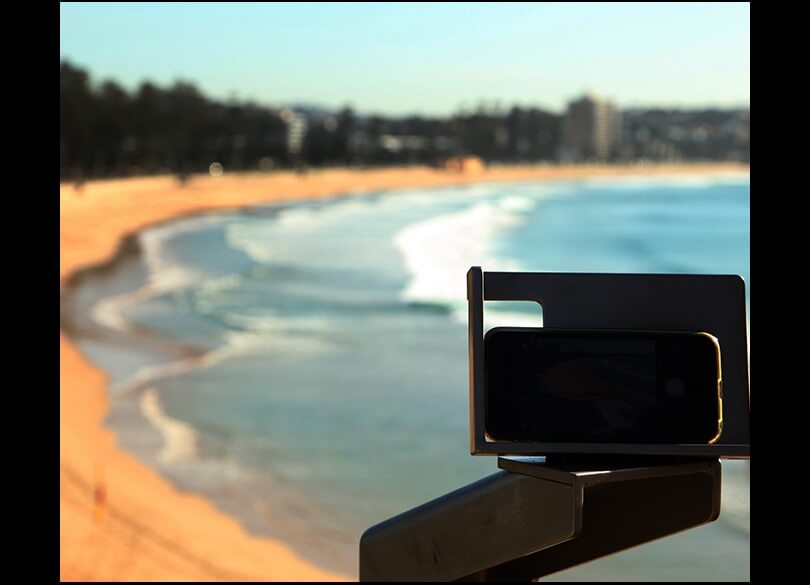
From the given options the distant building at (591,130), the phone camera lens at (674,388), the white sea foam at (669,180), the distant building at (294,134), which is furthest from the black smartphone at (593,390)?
the distant building at (591,130)

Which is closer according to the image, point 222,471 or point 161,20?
point 222,471

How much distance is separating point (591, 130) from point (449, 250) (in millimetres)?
60594

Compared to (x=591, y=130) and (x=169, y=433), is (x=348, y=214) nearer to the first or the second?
(x=169, y=433)

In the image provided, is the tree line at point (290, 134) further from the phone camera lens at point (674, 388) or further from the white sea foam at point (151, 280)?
the phone camera lens at point (674, 388)

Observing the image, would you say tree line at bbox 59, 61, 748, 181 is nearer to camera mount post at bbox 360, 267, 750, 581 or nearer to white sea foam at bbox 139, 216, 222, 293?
white sea foam at bbox 139, 216, 222, 293

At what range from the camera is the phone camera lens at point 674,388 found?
687mm

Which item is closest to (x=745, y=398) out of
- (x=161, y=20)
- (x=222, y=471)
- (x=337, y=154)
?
(x=222, y=471)

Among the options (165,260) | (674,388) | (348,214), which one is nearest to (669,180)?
(348,214)

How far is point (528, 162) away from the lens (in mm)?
78250

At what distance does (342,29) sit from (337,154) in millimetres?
7124

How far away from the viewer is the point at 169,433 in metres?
6.14

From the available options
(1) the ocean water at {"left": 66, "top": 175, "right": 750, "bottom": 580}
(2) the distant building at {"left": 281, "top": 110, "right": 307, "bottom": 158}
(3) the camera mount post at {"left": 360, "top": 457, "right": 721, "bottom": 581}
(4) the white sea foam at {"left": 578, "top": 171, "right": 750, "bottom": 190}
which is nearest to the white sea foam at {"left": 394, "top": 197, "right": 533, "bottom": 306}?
(1) the ocean water at {"left": 66, "top": 175, "right": 750, "bottom": 580}
